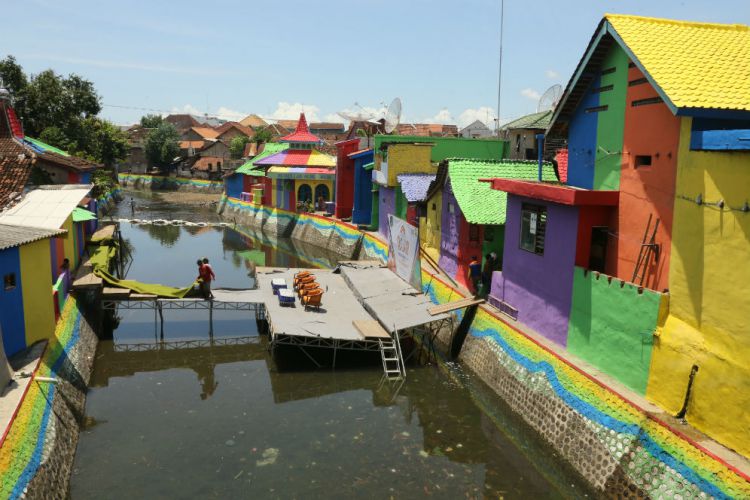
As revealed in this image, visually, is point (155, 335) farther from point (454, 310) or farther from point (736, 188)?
point (736, 188)

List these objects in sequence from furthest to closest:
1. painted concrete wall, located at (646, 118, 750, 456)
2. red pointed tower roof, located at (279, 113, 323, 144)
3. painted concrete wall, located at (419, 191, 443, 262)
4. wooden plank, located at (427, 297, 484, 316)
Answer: red pointed tower roof, located at (279, 113, 323, 144)
painted concrete wall, located at (419, 191, 443, 262)
wooden plank, located at (427, 297, 484, 316)
painted concrete wall, located at (646, 118, 750, 456)

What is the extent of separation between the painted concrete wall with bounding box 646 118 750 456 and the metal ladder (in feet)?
24.4

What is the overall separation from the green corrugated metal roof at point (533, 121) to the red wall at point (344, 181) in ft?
37.7

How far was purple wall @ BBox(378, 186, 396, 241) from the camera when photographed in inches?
1325

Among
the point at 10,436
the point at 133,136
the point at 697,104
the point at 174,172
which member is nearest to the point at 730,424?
the point at 697,104

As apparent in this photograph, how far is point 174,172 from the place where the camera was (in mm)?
86938

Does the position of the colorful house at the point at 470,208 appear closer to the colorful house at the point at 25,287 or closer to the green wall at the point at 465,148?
the green wall at the point at 465,148

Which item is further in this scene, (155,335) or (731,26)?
(155,335)

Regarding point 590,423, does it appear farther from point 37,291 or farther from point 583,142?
point 37,291

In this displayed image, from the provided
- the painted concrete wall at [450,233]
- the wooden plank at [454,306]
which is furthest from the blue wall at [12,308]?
the painted concrete wall at [450,233]

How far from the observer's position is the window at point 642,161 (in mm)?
13094

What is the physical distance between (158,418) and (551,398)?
9289 mm

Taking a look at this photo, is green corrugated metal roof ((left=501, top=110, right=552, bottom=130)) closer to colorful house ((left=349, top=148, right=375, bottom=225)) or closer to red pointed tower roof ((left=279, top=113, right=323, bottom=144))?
colorful house ((left=349, top=148, right=375, bottom=225))

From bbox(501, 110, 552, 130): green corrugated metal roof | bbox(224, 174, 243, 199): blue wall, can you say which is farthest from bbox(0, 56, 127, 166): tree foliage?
bbox(501, 110, 552, 130): green corrugated metal roof
